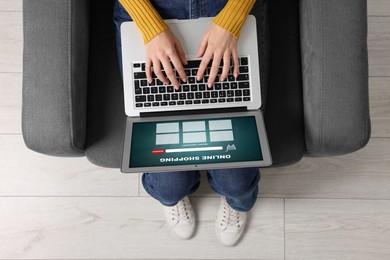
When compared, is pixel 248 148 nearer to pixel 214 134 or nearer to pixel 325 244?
pixel 214 134

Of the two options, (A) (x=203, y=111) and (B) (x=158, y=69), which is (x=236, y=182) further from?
(B) (x=158, y=69)

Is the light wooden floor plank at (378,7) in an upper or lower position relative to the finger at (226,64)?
lower

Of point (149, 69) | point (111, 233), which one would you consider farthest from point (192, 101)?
point (111, 233)

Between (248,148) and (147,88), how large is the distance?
0.26 m

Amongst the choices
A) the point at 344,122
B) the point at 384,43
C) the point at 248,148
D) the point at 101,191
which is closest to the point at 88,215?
the point at 101,191

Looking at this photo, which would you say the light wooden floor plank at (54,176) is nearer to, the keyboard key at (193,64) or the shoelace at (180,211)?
the shoelace at (180,211)

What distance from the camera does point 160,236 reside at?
1.36 m

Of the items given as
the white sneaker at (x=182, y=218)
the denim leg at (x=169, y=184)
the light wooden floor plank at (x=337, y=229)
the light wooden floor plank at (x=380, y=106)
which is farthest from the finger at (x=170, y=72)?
the light wooden floor plank at (x=380, y=106)

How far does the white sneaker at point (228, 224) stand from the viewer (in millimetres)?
1310

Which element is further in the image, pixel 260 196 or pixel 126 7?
pixel 260 196

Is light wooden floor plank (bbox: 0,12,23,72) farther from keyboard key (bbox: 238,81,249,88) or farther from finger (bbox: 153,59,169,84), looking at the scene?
keyboard key (bbox: 238,81,249,88)

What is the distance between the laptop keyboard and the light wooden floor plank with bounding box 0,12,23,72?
626 mm

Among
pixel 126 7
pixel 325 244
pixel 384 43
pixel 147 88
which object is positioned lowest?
pixel 325 244

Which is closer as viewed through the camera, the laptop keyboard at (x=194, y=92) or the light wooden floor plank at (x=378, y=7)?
the laptop keyboard at (x=194, y=92)
